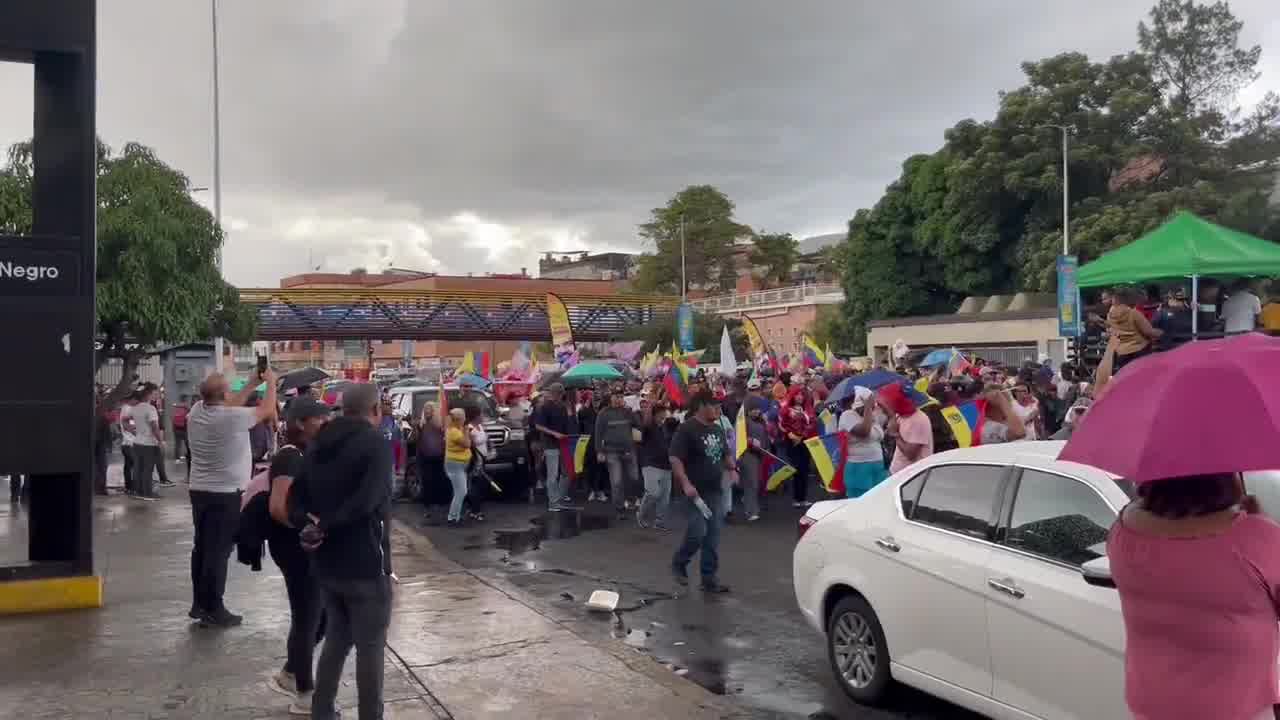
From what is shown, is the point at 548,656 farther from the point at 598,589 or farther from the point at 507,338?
the point at 507,338

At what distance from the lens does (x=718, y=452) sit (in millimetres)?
10414

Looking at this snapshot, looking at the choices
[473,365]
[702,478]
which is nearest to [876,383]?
[702,478]

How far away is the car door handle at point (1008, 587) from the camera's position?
532 cm

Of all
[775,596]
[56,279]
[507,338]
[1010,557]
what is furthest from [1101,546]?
[507,338]

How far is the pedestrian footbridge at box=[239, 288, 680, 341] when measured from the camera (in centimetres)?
5803

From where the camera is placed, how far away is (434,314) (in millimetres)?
61750

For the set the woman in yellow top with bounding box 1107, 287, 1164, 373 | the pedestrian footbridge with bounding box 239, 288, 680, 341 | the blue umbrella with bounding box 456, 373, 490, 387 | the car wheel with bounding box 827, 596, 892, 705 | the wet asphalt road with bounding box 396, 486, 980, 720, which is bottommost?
the wet asphalt road with bounding box 396, 486, 980, 720

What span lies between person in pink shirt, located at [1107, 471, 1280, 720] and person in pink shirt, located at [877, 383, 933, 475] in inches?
266

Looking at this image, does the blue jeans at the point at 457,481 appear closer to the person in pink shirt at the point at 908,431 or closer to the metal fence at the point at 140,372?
the person in pink shirt at the point at 908,431

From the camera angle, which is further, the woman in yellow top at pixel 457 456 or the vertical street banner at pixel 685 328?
the vertical street banner at pixel 685 328

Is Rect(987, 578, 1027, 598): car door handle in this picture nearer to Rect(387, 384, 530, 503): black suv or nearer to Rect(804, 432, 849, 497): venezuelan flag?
Rect(804, 432, 849, 497): venezuelan flag

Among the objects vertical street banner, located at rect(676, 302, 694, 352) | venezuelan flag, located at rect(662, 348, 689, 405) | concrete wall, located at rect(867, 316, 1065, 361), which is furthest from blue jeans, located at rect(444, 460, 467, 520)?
concrete wall, located at rect(867, 316, 1065, 361)

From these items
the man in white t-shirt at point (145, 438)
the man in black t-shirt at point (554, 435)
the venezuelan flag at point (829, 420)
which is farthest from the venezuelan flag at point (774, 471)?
the man in white t-shirt at point (145, 438)

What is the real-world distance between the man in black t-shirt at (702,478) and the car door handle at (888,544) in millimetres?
3773
